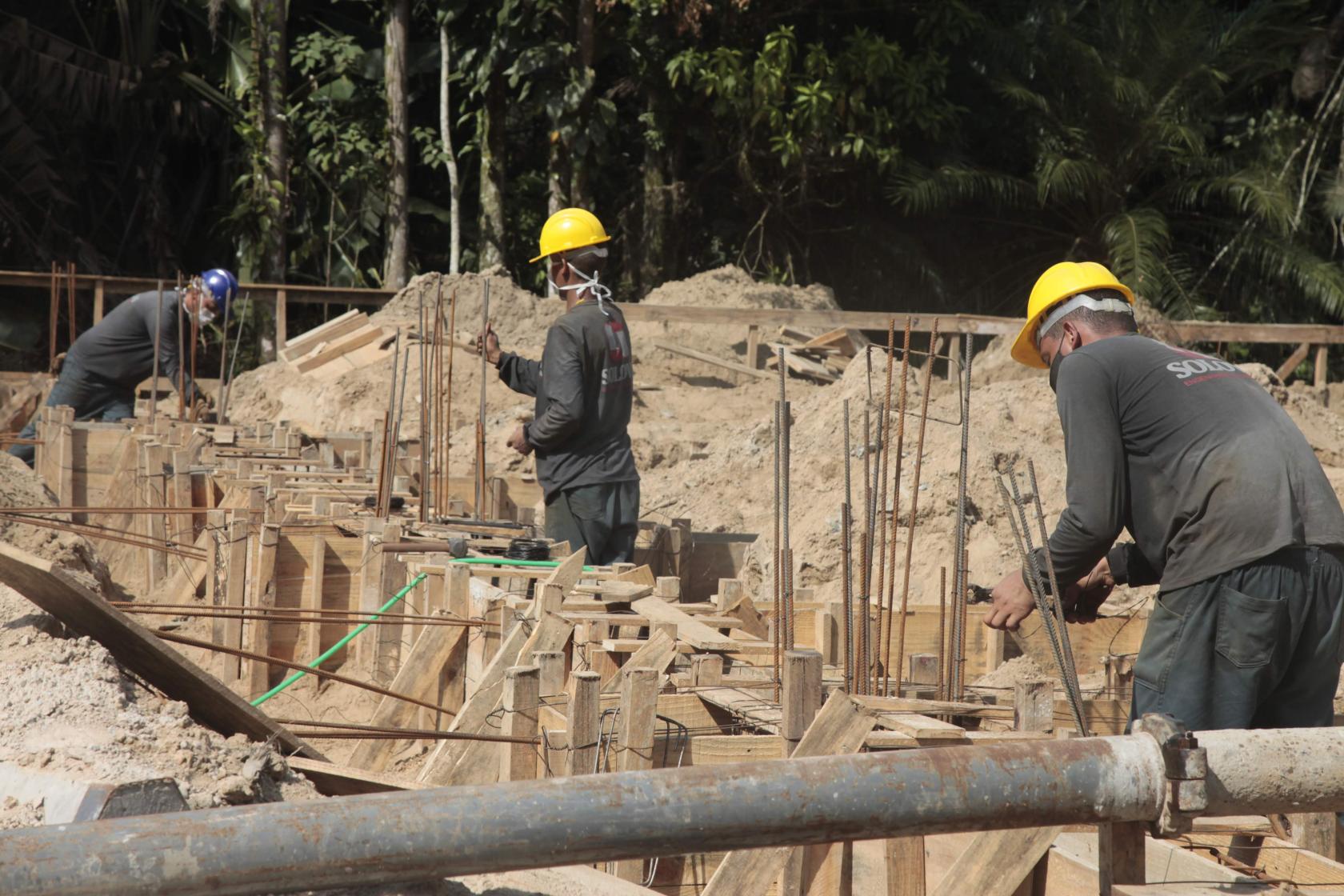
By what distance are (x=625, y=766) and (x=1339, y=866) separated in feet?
4.81

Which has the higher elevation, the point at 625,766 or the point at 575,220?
the point at 575,220

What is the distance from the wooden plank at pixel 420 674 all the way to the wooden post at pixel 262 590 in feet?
3.78

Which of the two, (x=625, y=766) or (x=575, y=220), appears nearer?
(x=625, y=766)

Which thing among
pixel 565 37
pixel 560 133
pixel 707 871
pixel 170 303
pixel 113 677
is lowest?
pixel 707 871

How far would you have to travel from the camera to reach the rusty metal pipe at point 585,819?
158cm

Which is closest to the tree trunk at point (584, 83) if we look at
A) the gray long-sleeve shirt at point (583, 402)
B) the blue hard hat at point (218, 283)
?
the blue hard hat at point (218, 283)

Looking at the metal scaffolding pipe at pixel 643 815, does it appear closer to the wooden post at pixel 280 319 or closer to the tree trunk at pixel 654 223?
the wooden post at pixel 280 319

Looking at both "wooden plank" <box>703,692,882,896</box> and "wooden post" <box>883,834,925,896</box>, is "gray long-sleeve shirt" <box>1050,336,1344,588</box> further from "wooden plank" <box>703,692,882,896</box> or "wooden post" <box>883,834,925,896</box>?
"wooden post" <box>883,834,925,896</box>

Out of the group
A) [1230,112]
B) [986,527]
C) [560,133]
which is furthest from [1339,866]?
[1230,112]

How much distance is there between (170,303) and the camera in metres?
9.63

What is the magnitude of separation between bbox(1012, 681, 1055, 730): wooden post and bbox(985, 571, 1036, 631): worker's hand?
1.03ft

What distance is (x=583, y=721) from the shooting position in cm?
318

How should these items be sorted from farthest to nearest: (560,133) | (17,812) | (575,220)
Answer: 1. (560,133)
2. (575,220)
3. (17,812)

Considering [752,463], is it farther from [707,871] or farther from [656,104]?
[656,104]
